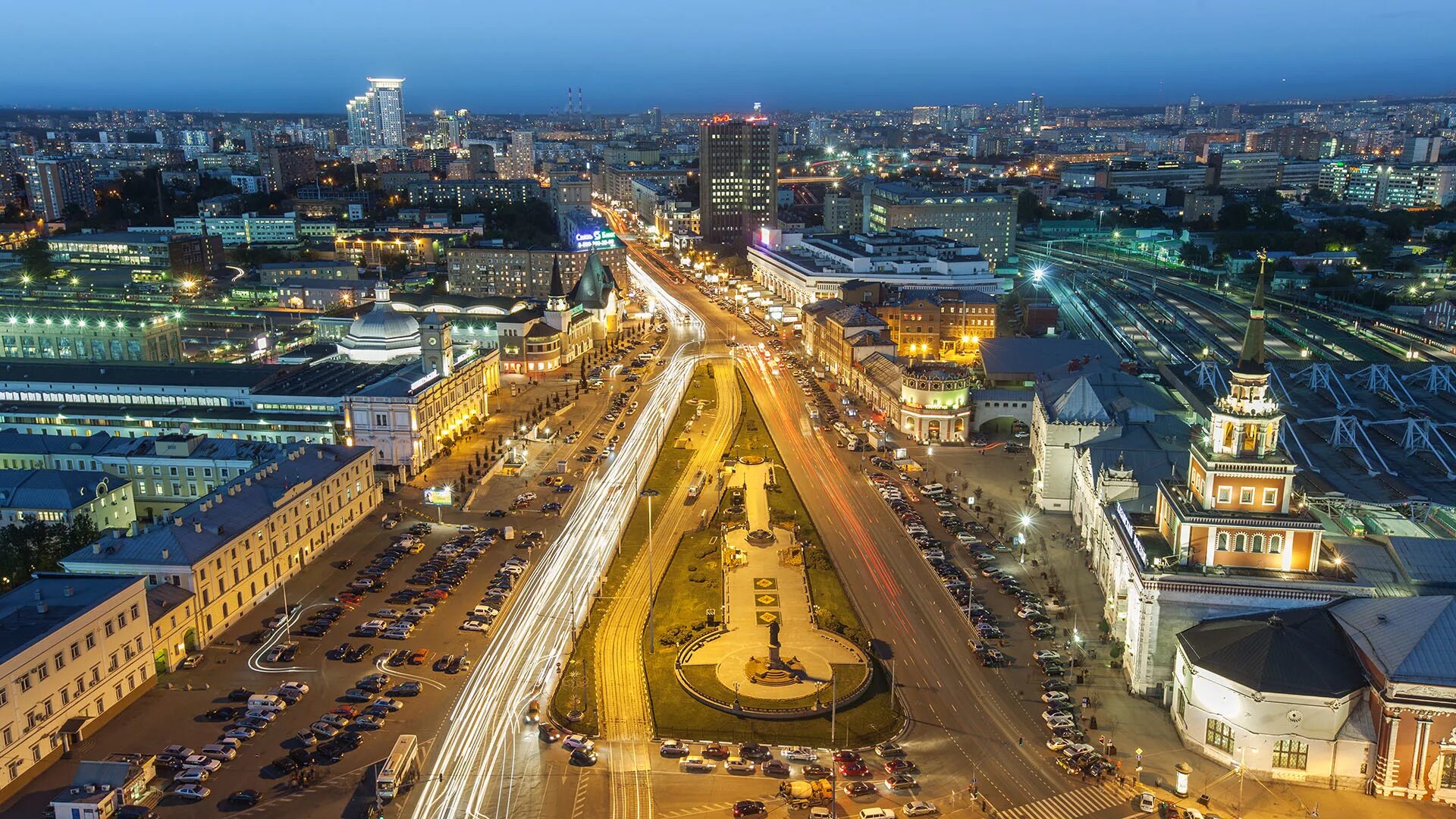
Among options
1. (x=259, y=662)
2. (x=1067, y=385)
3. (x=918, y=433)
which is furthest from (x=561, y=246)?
(x=259, y=662)

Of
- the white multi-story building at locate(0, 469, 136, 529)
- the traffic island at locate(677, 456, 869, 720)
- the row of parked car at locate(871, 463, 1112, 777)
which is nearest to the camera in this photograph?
the row of parked car at locate(871, 463, 1112, 777)

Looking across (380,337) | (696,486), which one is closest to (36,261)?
(380,337)

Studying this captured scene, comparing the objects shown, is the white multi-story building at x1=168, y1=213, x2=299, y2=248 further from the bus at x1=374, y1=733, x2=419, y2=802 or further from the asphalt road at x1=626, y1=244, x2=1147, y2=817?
the bus at x1=374, y1=733, x2=419, y2=802

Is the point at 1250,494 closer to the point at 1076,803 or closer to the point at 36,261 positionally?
the point at 1076,803

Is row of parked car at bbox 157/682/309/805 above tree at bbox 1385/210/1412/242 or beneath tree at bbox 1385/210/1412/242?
beneath

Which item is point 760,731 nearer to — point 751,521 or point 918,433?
point 751,521

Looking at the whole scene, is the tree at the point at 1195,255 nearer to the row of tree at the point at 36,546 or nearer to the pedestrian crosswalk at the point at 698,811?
the pedestrian crosswalk at the point at 698,811

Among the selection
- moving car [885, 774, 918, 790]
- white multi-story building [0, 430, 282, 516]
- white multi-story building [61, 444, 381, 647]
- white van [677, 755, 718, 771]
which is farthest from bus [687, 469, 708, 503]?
moving car [885, 774, 918, 790]
